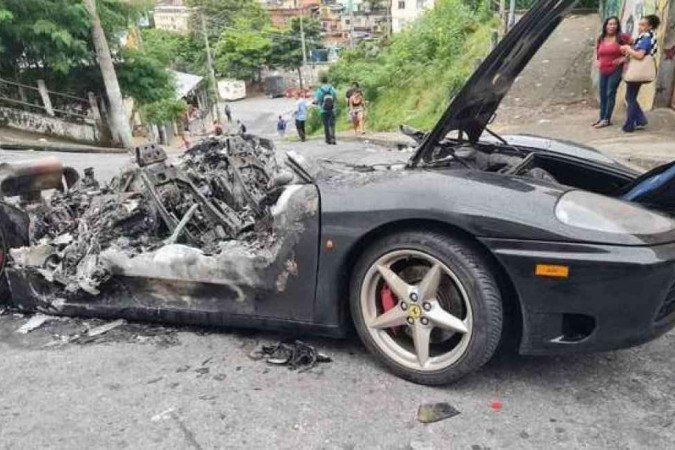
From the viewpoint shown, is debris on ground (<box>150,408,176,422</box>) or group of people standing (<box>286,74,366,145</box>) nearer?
debris on ground (<box>150,408,176,422</box>)

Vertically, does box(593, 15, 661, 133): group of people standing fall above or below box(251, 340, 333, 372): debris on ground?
above

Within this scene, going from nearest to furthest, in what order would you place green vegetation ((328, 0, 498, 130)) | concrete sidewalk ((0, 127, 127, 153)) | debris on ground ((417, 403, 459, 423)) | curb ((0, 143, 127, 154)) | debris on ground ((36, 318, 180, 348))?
debris on ground ((417, 403, 459, 423))
debris on ground ((36, 318, 180, 348))
curb ((0, 143, 127, 154))
concrete sidewalk ((0, 127, 127, 153))
green vegetation ((328, 0, 498, 130))

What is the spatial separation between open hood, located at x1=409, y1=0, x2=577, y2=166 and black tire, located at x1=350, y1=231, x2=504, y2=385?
0.51m

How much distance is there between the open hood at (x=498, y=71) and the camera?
2598 mm

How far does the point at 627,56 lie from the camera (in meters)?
8.01

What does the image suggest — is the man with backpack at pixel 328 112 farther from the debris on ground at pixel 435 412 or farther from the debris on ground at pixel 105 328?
the debris on ground at pixel 435 412

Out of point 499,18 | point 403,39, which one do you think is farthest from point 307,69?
point 499,18

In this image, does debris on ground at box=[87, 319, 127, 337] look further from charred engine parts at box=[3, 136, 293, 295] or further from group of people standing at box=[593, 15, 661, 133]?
group of people standing at box=[593, 15, 661, 133]

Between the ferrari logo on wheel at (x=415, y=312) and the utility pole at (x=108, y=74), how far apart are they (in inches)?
734

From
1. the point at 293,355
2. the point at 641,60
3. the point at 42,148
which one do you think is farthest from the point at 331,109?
the point at 293,355

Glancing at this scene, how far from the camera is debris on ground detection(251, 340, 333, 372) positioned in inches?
113

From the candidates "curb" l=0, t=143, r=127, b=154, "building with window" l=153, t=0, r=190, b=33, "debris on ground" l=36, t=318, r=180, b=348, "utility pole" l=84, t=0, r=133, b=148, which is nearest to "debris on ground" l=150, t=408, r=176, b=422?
"debris on ground" l=36, t=318, r=180, b=348

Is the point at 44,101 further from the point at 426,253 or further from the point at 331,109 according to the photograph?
the point at 426,253

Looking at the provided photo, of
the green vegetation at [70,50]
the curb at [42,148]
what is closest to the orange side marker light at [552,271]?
the curb at [42,148]
